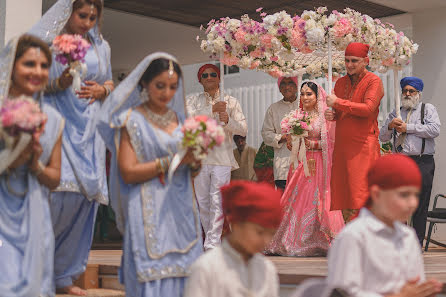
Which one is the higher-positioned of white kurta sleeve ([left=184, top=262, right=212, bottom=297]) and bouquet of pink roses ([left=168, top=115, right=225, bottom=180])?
bouquet of pink roses ([left=168, top=115, right=225, bottom=180])

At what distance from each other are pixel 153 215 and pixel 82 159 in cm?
108

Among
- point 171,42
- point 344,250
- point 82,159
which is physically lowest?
point 344,250

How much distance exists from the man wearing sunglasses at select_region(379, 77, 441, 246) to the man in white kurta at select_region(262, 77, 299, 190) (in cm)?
107

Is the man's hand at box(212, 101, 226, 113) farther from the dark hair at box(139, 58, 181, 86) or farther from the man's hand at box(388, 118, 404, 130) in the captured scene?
the dark hair at box(139, 58, 181, 86)

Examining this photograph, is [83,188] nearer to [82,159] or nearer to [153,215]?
[82,159]

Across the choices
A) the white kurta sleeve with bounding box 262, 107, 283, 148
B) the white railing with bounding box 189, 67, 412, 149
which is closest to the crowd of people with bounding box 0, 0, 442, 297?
the white kurta sleeve with bounding box 262, 107, 283, 148

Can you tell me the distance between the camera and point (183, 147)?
368cm

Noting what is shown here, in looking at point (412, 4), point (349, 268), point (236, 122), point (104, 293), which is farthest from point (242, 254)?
point (412, 4)

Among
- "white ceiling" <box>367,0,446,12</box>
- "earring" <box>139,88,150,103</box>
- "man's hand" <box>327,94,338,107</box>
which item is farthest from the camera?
"white ceiling" <box>367,0,446,12</box>

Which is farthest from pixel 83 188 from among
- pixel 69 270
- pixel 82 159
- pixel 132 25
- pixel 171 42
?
pixel 171 42

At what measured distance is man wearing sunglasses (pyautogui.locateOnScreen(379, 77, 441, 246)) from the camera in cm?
750

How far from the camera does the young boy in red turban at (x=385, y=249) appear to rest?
9.00 ft

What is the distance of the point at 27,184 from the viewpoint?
147 inches

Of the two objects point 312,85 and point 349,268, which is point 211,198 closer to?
point 312,85
